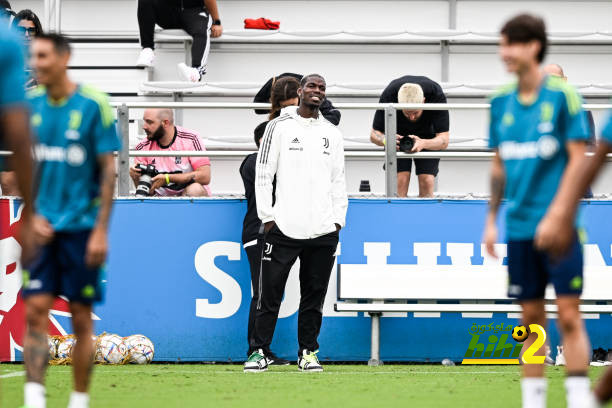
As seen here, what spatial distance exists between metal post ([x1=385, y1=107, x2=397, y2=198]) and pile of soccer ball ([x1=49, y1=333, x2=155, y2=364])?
8.74 ft

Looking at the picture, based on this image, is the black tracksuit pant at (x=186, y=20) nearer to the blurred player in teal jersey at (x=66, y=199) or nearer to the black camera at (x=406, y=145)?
the black camera at (x=406, y=145)

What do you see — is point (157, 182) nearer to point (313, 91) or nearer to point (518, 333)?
point (313, 91)

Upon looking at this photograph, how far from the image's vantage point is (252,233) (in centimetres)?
953

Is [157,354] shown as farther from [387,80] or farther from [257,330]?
[387,80]

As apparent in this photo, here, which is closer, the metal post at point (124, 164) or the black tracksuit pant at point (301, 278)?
the black tracksuit pant at point (301, 278)

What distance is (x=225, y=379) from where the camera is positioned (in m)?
8.15

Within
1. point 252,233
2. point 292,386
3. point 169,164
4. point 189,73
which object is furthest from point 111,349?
point 189,73

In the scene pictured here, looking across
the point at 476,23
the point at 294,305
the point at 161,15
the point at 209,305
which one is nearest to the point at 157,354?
the point at 209,305

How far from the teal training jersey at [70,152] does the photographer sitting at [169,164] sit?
4574mm

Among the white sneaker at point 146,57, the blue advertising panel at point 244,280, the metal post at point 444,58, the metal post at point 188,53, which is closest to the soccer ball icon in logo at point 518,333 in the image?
the blue advertising panel at point 244,280

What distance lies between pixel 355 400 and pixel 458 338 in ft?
10.9

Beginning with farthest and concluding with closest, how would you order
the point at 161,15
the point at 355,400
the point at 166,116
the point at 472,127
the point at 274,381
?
the point at 472,127, the point at 161,15, the point at 166,116, the point at 274,381, the point at 355,400

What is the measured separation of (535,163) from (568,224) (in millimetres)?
533

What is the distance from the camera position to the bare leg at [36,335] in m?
5.51
